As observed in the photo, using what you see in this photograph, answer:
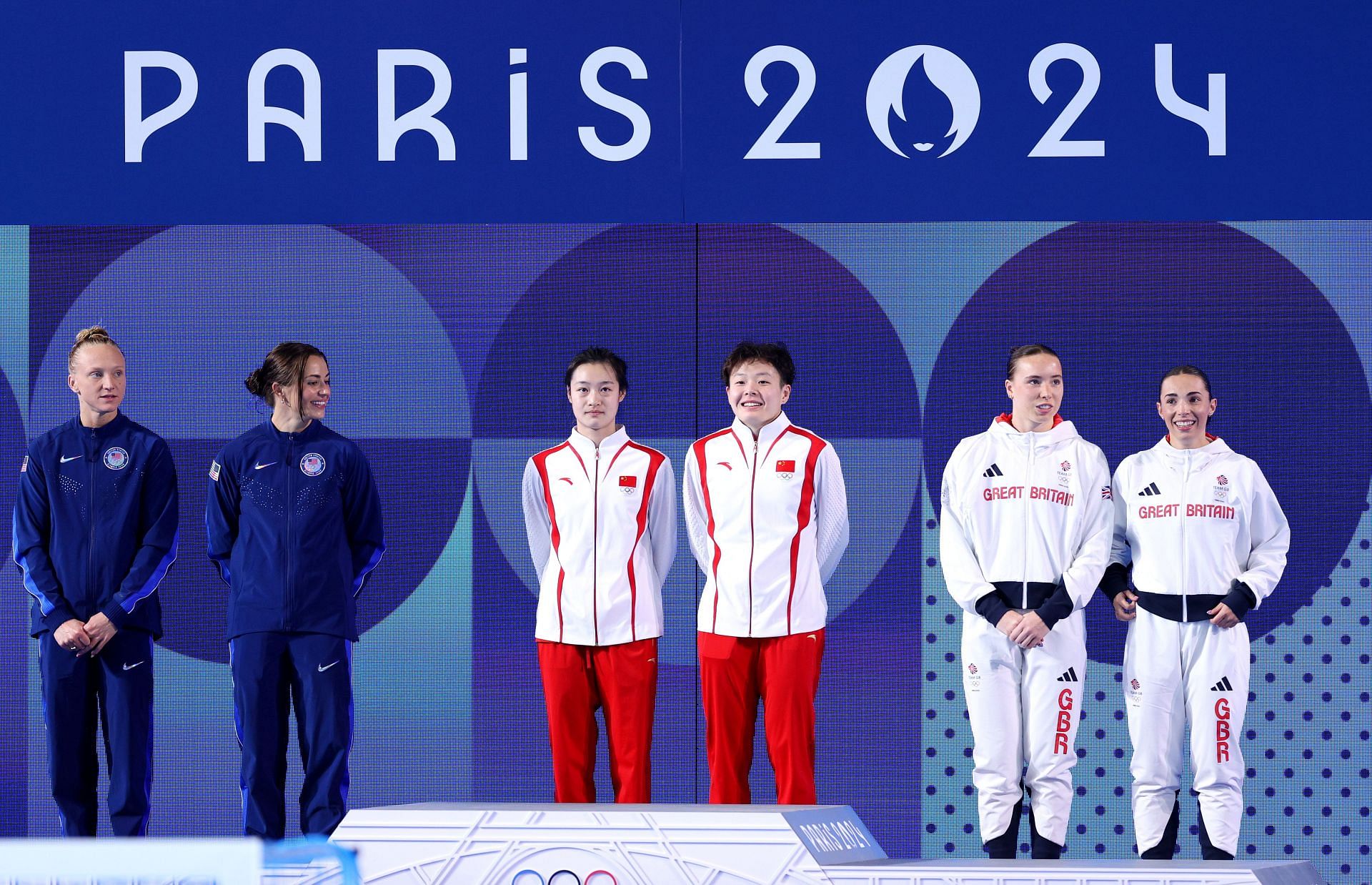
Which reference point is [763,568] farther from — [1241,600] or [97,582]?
[97,582]

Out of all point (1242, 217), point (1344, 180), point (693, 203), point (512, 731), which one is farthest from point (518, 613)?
point (1344, 180)

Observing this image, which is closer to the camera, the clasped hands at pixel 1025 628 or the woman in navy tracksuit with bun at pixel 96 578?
the clasped hands at pixel 1025 628

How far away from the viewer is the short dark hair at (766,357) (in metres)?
5.57

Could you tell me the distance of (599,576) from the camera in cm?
545

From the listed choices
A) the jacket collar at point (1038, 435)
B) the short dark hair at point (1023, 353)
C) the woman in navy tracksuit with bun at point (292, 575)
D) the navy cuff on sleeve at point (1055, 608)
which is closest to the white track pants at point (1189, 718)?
the navy cuff on sleeve at point (1055, 608)

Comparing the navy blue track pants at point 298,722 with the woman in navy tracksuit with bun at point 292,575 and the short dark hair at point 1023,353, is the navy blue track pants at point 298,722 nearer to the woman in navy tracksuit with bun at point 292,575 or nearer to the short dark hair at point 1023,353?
the woman in navy tracksuit with bun at point 292,575

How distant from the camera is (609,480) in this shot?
18.2 feet

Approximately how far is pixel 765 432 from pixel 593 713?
3.87ft

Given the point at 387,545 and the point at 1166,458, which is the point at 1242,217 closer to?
A: the point at 1166,458

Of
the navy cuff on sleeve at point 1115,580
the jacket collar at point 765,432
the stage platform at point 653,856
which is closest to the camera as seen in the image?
the stage platform at point 653,856

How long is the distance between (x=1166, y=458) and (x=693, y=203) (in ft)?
7.37

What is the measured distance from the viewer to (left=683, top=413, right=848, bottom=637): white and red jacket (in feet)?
17.6

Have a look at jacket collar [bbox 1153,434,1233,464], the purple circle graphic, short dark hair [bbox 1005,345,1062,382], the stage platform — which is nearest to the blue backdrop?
the purple circle graphic

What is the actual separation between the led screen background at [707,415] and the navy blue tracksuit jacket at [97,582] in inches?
39.1
